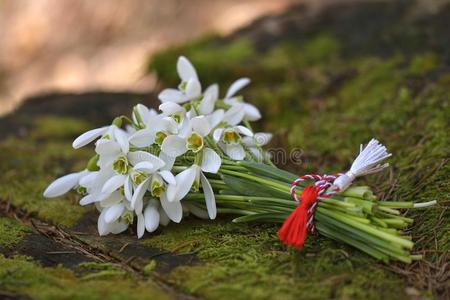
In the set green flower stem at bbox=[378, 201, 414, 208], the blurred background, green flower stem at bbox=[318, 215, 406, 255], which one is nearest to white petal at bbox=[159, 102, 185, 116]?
green flower stem at bbox=[318, 215, 406, 255]

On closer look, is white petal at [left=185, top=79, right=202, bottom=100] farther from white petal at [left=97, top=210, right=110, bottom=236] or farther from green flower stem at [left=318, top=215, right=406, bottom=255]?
green flower stem at [left=318, top=215, right=406, bottom=255]

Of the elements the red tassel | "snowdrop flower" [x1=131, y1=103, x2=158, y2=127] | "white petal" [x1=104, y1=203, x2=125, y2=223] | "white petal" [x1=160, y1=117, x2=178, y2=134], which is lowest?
the red tassel

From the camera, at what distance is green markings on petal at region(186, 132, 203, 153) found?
2043 mm

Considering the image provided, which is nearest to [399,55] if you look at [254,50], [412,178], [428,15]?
[428,15]

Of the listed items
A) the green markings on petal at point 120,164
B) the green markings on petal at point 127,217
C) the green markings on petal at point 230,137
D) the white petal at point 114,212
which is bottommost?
the green markings on petal at point 127,217

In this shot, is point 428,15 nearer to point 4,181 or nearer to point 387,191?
point 387,191

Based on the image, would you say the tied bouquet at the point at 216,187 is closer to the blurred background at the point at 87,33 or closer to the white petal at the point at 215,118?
the white petal at the point at 215,118

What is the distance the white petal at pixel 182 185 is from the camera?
1966mm

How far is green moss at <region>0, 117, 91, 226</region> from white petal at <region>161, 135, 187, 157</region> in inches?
26.0

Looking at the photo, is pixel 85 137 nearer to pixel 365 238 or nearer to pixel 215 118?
pixel 215 118

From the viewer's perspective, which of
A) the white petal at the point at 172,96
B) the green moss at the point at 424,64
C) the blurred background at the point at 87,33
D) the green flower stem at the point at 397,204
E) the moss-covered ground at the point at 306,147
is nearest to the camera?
the moss-covered ground at the point at 306,147

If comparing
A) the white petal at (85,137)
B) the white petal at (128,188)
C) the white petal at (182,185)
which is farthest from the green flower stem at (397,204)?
the white petal at (85,137)

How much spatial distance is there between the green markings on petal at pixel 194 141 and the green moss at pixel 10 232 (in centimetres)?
75

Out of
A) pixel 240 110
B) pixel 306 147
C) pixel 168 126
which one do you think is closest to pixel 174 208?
pixel 168 126
